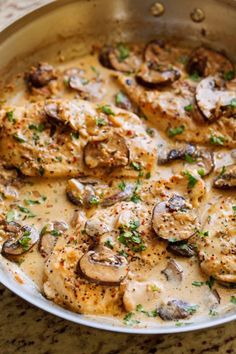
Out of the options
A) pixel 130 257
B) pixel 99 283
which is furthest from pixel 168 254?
pixel 99 283

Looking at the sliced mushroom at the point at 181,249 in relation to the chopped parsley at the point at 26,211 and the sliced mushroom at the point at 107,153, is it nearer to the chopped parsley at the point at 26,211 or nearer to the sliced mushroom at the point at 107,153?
the sliced mushroom at the point at 107,153

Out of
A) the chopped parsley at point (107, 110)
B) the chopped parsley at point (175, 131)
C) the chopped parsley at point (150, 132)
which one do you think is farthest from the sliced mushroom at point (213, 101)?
the chopped parsley at point (107, 110)

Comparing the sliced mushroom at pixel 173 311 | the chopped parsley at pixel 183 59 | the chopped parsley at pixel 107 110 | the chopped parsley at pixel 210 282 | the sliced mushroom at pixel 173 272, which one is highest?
the chopped parsley at pixel 107 110

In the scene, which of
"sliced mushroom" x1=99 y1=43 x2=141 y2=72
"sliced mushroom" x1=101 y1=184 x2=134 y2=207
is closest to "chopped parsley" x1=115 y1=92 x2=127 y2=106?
"sliced mushroom" x1=99 y1=43 x2=141 y2=72

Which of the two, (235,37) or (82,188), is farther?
(235,37)

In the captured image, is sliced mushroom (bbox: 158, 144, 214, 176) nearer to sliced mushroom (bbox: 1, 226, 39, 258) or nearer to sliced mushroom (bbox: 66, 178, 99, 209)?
sliced mushroom (bbox: 66, 178, 99, 209)

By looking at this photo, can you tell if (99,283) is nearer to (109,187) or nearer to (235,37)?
(109,187)
